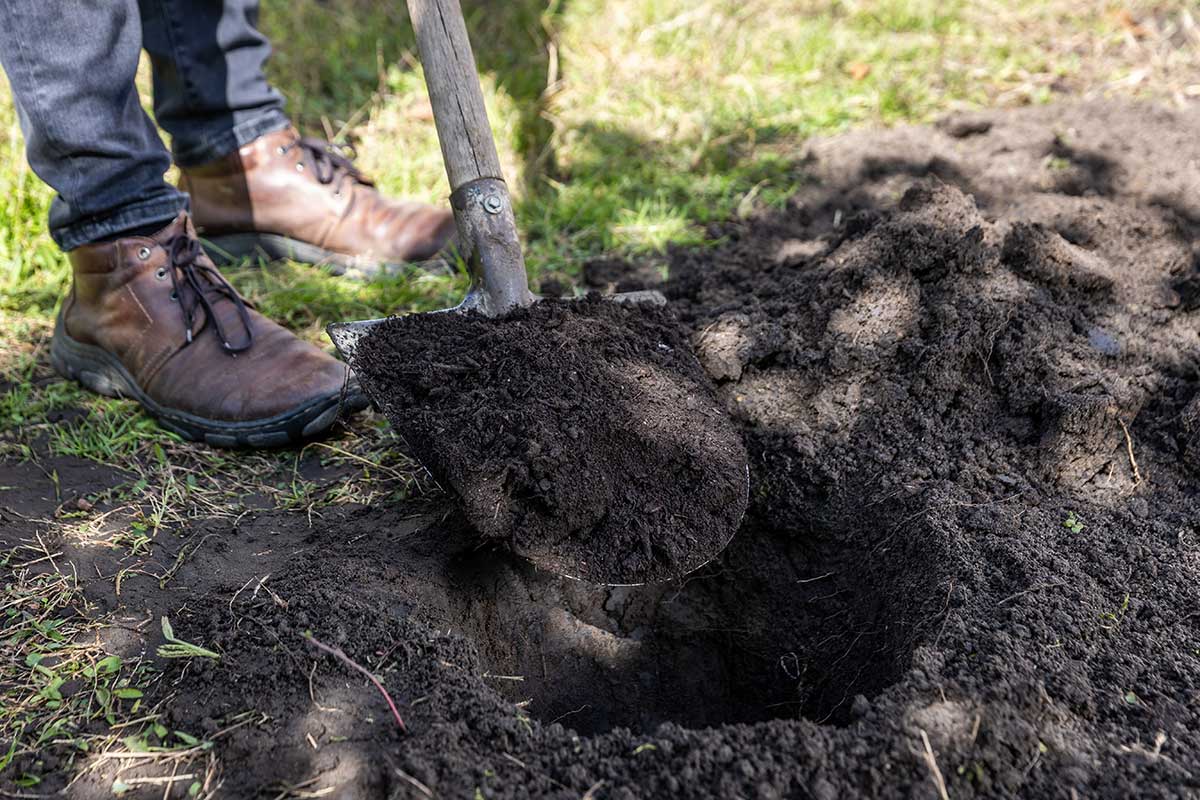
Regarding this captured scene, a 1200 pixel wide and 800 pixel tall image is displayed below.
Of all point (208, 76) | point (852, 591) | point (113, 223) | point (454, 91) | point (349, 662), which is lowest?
point (852, 591)

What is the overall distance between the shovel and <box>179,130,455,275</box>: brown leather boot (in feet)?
3.01

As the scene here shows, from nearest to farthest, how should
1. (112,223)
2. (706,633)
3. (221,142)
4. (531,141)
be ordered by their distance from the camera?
(706,633) < (112,223) < (221,142) < (531,141)

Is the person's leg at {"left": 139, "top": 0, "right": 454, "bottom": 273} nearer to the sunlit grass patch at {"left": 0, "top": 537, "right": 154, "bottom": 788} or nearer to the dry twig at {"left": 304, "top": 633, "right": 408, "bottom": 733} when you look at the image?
the sunlit grass patch at {"left": 0, "top": 537, "right": 154, "bottom": 788}

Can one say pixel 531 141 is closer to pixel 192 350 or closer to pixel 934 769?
pixel 192 350

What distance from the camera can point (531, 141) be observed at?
12.9ft

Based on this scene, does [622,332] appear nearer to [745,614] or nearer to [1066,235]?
[745,614]

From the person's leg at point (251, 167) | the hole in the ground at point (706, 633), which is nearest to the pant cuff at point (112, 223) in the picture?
the person's leg at point (251, 167)

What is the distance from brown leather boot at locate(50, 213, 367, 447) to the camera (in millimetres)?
2398

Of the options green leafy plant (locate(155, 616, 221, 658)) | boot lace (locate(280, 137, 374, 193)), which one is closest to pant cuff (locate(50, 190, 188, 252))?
boot lace (locate(280, 137, 374, 193))

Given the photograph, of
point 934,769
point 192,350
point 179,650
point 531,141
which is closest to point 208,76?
point 192,350

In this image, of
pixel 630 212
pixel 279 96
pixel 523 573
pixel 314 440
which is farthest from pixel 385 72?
pixel 523 573

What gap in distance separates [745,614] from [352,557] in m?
0.95

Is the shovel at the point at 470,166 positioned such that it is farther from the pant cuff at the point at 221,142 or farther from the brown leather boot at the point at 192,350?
the pant cuff at the point at 221,142

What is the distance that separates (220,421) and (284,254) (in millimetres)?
1063
